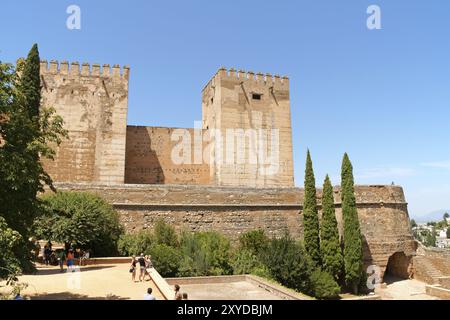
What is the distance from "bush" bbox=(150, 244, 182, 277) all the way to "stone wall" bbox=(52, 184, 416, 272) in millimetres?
3268

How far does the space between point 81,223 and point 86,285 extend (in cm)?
380

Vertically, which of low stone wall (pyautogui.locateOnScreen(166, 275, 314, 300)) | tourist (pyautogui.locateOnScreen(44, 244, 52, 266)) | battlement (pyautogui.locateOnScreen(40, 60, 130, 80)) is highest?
battlement (pyautogui.locateOnScreen(40, 60, 130, 80))

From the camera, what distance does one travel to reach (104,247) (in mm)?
15125

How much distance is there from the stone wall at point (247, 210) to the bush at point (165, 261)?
3.27 m

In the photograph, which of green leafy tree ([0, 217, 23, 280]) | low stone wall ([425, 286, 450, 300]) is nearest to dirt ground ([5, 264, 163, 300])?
green leafy tree ([0, 217, 23, 280])

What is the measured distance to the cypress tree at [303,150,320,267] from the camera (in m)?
17.3

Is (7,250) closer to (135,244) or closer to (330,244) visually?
(135,244)

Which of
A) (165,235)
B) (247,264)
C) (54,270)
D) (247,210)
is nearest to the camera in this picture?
(54,270)

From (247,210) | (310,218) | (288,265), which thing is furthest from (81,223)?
(310,218)

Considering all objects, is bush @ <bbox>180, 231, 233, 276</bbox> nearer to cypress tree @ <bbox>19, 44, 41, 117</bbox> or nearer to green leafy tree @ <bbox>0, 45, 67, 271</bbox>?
green leafy tree @ <bbox>0, 45, 67, 271</bbox>

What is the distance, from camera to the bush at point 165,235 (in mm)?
15766

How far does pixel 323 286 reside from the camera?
1560cm

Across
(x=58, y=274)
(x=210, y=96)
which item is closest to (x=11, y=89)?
(x=58, y=274)
